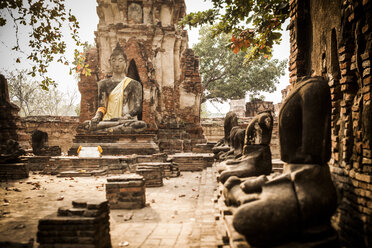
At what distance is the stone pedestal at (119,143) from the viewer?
10203 millimetres

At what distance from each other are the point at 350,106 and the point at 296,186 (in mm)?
1444

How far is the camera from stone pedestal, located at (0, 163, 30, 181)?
25.5ft

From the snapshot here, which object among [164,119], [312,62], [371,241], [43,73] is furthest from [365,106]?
[164,119]

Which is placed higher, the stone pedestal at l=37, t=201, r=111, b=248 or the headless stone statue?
the headless stone statue

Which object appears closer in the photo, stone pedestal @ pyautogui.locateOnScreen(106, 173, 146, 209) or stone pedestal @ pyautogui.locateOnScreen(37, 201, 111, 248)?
stone pedestal @ pyautogui.locateOnScreen(37, 201, 111, 248)

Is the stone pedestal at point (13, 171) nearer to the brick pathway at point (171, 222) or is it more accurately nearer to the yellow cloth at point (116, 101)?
the brick pathway at point (171, 222)

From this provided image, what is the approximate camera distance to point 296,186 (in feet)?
7.71

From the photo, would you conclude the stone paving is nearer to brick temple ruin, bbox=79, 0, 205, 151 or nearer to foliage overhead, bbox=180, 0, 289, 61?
foliage overhead, bbox=180, 0, 289, 61

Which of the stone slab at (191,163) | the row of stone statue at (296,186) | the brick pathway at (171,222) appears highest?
the row of stone statue at (296,186)

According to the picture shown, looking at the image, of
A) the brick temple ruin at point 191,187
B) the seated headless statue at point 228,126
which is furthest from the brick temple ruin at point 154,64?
the seated headless statue at point 228,126

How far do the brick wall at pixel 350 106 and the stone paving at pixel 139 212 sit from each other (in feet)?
4.61

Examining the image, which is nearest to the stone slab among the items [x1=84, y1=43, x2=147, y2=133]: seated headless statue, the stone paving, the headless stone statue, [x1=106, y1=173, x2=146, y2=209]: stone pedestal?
the stone paving

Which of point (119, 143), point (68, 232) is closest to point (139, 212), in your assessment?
point (68, 232)

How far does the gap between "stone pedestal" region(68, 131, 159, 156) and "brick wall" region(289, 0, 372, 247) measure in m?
7.16
